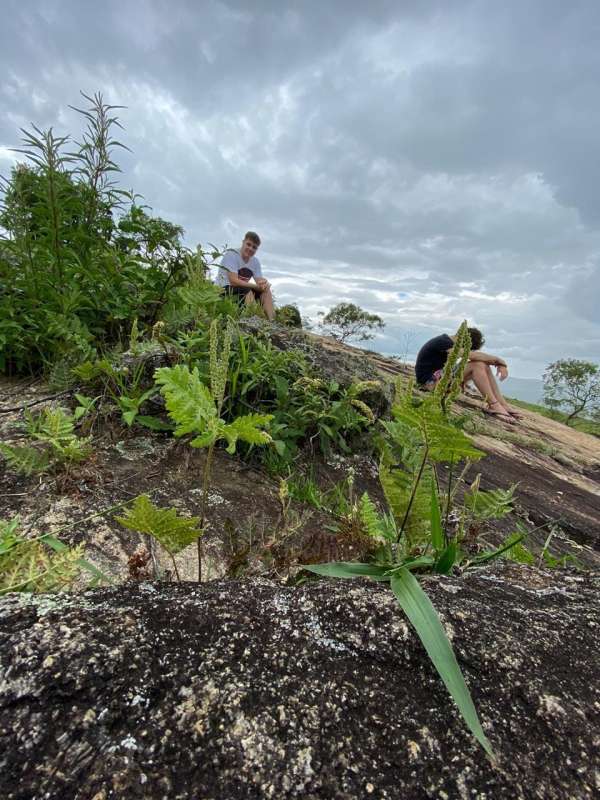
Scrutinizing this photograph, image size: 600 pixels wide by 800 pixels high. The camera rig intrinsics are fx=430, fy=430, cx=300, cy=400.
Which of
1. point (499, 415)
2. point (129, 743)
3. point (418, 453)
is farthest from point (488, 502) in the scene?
point (499, 415)

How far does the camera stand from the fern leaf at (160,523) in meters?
0.93

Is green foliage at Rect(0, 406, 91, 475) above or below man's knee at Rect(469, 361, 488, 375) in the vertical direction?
below

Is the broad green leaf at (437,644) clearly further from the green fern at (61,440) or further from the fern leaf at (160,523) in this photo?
the green fern at (61,440)

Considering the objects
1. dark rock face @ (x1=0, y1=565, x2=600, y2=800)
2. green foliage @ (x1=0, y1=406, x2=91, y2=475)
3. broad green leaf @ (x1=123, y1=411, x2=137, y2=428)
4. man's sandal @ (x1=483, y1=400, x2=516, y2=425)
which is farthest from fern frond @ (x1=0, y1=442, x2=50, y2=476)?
man's sandal @ (x1=483, y1=400, x2=516, y2=425)

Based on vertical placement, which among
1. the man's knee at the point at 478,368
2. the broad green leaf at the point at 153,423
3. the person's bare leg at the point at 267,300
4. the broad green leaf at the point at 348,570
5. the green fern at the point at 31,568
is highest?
the person's bare leg at the point at 267,300

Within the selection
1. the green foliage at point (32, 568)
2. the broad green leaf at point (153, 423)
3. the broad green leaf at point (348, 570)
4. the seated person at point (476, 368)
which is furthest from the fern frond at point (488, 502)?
the seated person at point (476, 368)

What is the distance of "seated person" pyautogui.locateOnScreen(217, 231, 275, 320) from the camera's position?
589 cm

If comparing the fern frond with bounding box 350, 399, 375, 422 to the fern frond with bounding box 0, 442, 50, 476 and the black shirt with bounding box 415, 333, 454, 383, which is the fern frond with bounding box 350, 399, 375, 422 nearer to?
the fern frond with bounding box 0, 442, 50, 476

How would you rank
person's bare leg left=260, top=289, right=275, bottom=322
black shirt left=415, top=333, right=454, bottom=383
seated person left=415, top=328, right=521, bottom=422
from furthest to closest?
black shirt left=415, top=333, right=454, bottom=383
seated person left=415, top=328, right=521, bottom=422
person's bare leg left=260, top=289, right=275, bottom=322

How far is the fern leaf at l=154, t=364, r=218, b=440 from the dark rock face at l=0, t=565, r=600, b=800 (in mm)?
361

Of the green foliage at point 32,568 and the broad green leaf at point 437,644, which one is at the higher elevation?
the broad green leaf at point 437,644

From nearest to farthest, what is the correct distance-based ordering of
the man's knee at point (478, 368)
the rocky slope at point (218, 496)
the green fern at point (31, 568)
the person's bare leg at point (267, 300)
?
the green fern at point (31, 568)
the rocky slope at point (218, 496)
the person's bare leg at point (267, 300)
the man's knee at point (478, 368)

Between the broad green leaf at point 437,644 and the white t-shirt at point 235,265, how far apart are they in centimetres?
565

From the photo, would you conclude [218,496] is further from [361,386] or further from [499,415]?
[499,415]
